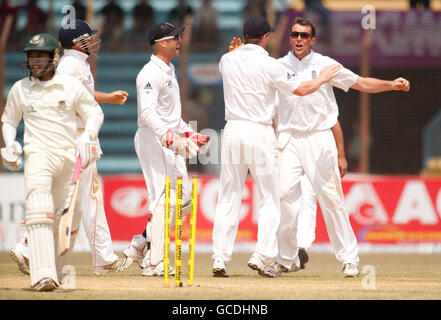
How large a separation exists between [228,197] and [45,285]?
2.24 meters

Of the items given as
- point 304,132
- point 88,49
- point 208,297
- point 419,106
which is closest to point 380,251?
point 419,106

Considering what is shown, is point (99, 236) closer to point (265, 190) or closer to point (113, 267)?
point (113, 267)

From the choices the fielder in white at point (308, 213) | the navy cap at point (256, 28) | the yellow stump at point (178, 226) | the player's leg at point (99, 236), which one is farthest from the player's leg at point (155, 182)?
the fielder in white at point (308, 213)

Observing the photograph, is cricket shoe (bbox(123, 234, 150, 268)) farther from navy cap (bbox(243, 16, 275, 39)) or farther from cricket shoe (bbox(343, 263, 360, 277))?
navy cap (bbox(243, 16, 275, 39))

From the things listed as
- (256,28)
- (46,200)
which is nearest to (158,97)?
(256,28)

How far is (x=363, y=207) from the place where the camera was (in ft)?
47.4

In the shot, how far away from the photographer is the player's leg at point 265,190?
8.88 meters

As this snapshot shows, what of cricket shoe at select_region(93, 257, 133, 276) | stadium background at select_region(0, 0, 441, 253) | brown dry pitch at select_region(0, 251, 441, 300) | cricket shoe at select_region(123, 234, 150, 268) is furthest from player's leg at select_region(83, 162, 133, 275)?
stadium background at select_region(0, 0, 441, 253)

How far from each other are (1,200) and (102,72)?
5.79 meters

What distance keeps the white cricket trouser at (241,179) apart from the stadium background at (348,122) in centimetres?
521

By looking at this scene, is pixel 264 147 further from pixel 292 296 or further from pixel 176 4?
pixel 176 4

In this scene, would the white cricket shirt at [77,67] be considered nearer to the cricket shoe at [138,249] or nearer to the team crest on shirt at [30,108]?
the team crest on shirt at [30,108]

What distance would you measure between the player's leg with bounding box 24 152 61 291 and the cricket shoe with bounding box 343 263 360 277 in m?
2.86

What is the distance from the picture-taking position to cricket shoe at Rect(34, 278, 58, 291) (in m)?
7.30
